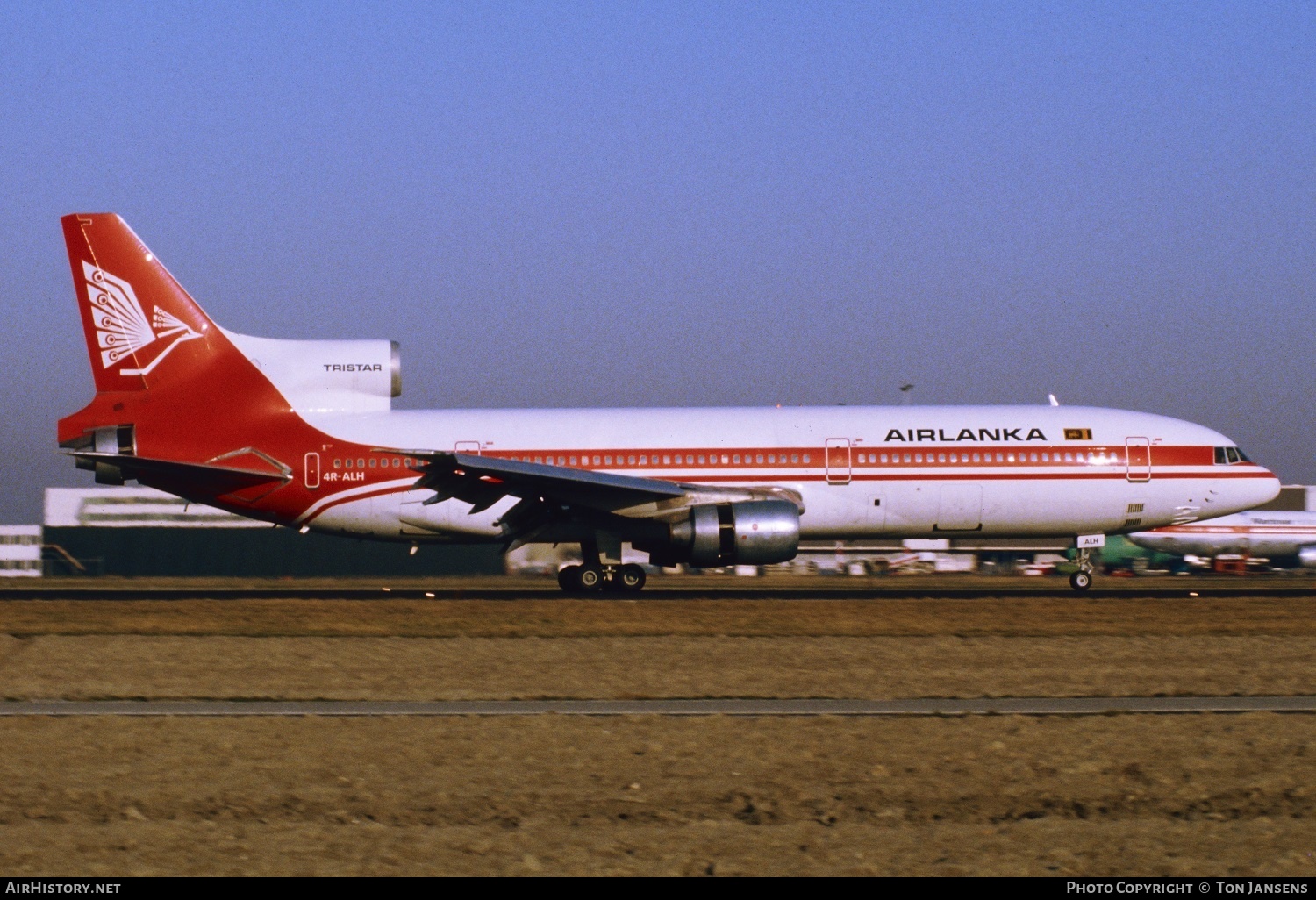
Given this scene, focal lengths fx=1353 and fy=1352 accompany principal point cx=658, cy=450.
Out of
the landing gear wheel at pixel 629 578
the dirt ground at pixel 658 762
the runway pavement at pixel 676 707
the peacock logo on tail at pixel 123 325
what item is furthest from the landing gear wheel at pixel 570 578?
the runway pavement at pixel 676 707

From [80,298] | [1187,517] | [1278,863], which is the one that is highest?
[80,298]

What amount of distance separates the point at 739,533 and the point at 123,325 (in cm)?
1447

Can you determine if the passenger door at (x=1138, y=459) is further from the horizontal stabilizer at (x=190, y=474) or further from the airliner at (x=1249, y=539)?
the airliner at (x=1249, y=539)

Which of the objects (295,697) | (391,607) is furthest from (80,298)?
(295,697)

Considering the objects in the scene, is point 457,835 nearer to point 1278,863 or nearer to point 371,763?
point 371,763

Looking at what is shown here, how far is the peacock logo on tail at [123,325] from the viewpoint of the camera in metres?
29.8

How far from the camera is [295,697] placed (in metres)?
14.9

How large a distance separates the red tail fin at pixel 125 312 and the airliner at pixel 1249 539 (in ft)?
145

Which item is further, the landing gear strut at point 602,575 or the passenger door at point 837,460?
the landing gear strut at point 602,575

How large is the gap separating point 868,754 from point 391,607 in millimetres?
14491

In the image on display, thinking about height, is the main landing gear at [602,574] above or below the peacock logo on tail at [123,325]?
below

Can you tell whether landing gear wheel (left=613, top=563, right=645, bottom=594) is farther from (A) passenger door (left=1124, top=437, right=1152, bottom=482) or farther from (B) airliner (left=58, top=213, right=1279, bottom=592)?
(A) passenger door (left=1124, top=437, right=1152, bottom=482)

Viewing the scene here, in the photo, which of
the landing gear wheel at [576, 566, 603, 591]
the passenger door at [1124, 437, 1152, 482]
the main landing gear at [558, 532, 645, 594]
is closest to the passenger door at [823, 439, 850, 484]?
the main landing gear at [558, 532, 645, 594]
